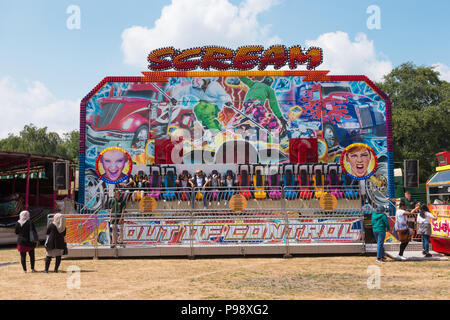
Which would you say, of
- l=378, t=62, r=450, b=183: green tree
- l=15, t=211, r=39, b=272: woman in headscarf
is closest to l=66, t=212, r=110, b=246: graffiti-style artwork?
l=15, t=211, r=39, b=272: woman in headscarf

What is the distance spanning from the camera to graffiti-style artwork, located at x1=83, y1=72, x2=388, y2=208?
71.8ft

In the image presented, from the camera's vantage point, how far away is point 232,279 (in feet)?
36.0

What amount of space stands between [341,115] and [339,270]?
1140 centimetres

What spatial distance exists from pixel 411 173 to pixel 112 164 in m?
12.3

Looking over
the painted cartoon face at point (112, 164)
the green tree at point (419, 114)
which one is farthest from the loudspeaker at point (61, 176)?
the green tree at point (419, 114)

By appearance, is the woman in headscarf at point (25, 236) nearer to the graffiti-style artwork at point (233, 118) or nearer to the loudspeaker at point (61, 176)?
the loudspeaker at point (61, 176)

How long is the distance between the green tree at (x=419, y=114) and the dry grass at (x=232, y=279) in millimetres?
33744

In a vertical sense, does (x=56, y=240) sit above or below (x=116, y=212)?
below

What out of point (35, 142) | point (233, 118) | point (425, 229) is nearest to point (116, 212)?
point (233, 118)

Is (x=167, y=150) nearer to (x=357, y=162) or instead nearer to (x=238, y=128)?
(x=238, y=128)

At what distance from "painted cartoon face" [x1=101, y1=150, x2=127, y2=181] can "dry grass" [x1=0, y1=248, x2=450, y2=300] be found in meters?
3.35

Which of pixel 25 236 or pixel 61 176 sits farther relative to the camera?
pixel 61 176

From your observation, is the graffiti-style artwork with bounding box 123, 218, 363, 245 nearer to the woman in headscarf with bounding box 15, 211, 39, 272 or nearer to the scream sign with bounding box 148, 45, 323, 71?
the woman in headscarf with bounding box 15, 211, 39, 272
